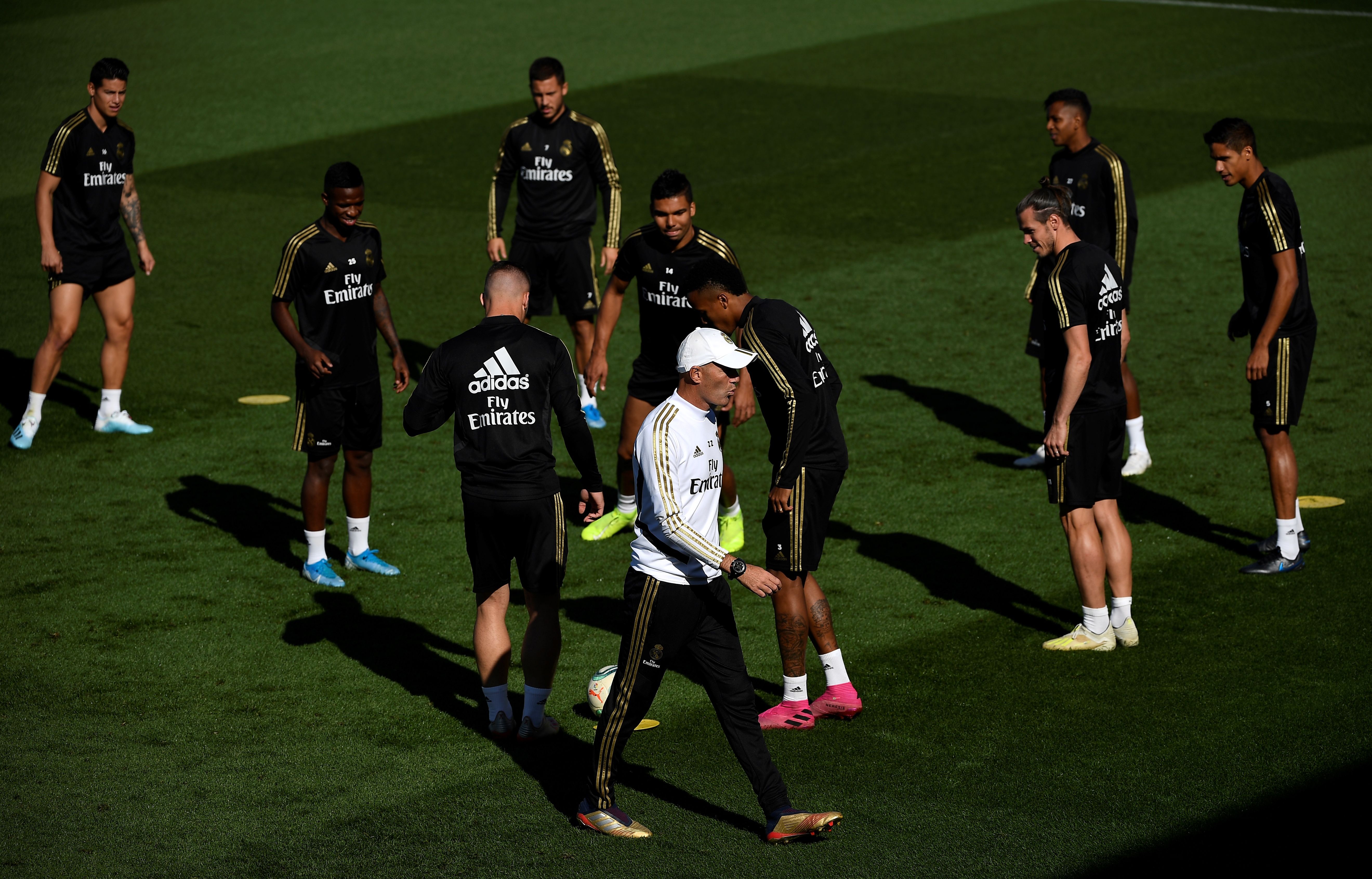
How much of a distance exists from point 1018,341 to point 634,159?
8616mm

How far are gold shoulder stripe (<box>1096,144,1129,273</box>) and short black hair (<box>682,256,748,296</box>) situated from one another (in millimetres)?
4140

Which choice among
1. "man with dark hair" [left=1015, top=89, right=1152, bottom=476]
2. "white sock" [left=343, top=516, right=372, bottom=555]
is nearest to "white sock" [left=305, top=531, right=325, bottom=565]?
"white sock" [left=343, top=516, right=372, bottom=555]

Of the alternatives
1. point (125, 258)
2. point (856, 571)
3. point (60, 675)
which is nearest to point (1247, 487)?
point (856, 571)

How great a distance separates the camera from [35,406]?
37.8 ft

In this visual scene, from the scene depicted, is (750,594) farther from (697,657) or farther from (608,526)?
(697,657)

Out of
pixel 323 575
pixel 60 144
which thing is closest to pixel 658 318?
pixel 323 575

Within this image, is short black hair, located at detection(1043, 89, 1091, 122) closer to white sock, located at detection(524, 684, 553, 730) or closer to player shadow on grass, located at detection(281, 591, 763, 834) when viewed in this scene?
player shadow on grass, located at detection(281, 591, 763, 834)

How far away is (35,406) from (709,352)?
7.56 metres

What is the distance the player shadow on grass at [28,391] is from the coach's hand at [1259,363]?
28.4ft

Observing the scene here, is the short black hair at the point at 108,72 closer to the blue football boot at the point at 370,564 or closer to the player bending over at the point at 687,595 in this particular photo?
the blue football boot at the point at 370,564

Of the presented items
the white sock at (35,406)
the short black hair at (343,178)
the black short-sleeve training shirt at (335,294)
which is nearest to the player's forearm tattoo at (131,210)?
the white sock at (35,406)

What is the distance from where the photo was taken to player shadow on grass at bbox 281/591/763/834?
21.9 ft

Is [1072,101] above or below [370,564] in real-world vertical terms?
above

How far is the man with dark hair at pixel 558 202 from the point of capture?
1211cm
